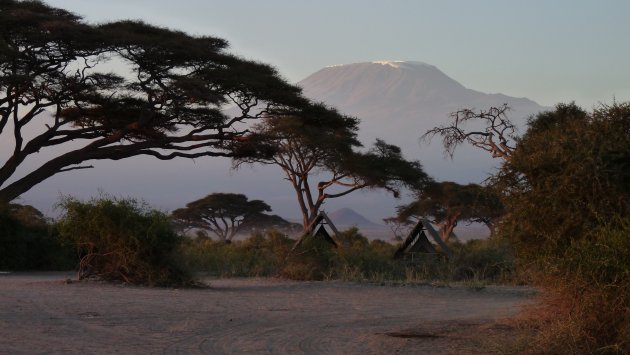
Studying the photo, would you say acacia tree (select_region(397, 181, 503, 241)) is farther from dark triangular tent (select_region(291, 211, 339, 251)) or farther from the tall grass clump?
the tall grass clump

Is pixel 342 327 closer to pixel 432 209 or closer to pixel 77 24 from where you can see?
pixel 77 24

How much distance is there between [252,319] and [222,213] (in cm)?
3986

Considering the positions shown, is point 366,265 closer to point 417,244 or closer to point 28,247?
point 417,244

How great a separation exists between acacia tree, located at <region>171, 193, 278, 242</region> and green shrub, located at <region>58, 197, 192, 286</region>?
1309 inches

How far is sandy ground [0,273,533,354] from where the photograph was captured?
8430mm

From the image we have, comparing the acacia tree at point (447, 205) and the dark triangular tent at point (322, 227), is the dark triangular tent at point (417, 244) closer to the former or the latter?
the dark triangular tent at point (322, 227)

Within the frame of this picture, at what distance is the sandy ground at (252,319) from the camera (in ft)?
27.7

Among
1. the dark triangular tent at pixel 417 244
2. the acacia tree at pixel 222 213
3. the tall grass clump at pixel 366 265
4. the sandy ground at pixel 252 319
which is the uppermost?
the acacia tree at pixel 222 213

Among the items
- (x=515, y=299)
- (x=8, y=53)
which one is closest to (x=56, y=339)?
(x=515, y=299)

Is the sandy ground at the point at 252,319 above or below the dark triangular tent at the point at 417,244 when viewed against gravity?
below

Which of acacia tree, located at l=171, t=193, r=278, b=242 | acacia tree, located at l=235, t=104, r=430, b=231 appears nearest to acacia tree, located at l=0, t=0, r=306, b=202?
acacia tree, located at l=235, t=104, r=430, b=231

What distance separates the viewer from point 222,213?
165 feet

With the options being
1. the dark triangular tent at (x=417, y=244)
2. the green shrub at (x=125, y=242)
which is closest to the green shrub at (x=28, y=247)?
the green shrub at (x=125, y=242)

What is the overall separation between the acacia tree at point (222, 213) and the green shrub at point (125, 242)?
33257mm
